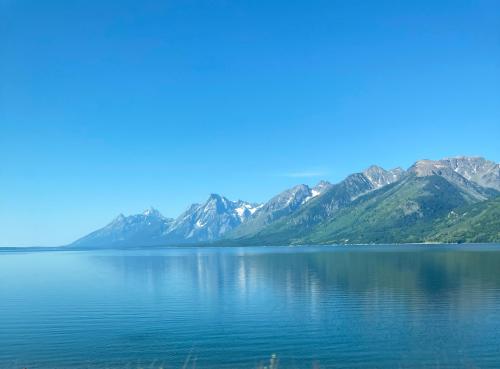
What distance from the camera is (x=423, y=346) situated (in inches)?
2494

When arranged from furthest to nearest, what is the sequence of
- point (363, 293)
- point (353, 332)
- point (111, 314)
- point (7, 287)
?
point (7, 287) → point (363, 293) → point (111, 314) → point (353, 332)

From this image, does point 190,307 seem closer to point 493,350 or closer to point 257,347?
point 257,347

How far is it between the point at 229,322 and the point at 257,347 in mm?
19462

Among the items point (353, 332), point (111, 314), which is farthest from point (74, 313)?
point (353, 332)

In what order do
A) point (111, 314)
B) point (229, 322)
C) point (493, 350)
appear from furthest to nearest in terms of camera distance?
point (111, 314) → point (229, 322) → point (493, 350)

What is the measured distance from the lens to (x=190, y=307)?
339ft

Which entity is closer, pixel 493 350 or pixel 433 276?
pixel 493 350

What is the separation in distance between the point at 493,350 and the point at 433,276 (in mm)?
98800

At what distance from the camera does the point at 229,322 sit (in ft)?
277

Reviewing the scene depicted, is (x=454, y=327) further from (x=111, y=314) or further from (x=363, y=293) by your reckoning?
(x=111, y=314)

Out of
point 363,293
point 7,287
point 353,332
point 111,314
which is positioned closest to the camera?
point 353,332

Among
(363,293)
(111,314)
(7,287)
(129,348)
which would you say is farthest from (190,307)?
(7,287)

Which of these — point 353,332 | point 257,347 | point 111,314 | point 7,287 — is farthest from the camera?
point 7,287

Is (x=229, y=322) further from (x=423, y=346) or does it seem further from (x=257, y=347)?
(x=423, y=346)
